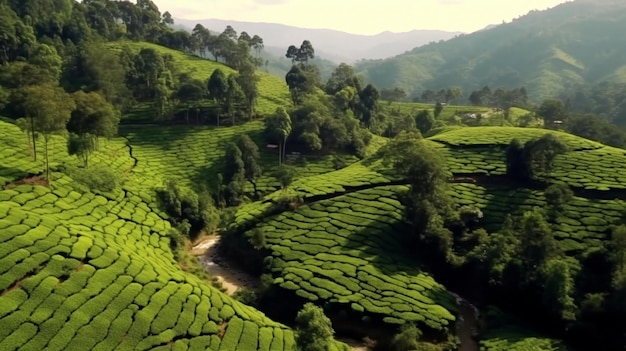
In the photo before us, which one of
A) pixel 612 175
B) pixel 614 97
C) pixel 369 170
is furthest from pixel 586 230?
pixel 614 97

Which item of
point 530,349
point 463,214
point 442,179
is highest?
point 442,179

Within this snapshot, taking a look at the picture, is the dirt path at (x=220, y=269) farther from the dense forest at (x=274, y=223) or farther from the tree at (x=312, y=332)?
the tree at (x=312, y=332)

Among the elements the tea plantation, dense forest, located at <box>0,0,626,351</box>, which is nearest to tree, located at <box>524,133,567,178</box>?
dense forest, located at <box>0,0,626,351</box>

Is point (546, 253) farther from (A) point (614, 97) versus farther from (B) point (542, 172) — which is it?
(A) point (614, 97)

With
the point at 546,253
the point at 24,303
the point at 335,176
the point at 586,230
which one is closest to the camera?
the point at 24,303

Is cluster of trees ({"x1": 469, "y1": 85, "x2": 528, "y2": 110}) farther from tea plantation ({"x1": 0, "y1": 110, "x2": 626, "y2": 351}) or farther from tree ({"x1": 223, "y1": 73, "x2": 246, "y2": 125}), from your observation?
tree ({"x1": 223, "y1": 73, "x2": 246, "y2": 125})

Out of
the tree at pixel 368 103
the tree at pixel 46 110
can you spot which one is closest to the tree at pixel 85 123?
the tree at pixel 46 110
